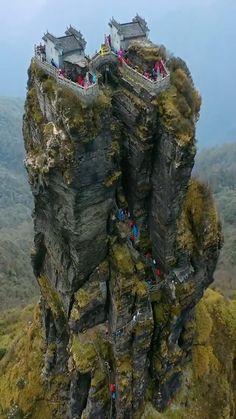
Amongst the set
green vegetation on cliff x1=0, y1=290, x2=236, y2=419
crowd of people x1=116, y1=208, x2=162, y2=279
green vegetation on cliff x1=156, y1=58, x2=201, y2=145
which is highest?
green vegetation on cliff x1=156, y1=58, x2=201, y2=145

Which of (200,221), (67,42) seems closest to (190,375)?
(200,221)

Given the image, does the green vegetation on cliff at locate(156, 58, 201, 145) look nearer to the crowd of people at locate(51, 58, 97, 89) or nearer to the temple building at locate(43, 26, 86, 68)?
the crowd of people at locate(51, 58, 97, 89)

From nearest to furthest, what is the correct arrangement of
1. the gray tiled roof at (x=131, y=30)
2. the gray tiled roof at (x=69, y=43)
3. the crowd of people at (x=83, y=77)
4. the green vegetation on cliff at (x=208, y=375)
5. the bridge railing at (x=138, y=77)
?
1. the crowd of people at (x=83, y=77)
2. the bridge railing at (x=138, y=77)
3. the gray tiled roof at (x=69, y=43)
4. the gray tiled roof at (x=131, y=30)
5. the green vegetation on cliff at (x=208, y=375)

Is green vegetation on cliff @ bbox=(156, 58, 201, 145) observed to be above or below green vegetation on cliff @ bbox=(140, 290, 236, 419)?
above

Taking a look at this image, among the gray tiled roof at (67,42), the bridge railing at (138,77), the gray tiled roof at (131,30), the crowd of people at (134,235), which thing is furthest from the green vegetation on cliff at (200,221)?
the gray tiled roof at (67,42)

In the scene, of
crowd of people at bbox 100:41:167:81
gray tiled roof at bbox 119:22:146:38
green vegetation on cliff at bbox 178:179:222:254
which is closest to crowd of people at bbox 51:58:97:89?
crowd of people at bbox 100:41:167:81

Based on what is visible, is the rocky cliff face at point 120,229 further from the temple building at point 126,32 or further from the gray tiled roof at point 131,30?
the gray tiled roof at point 131,30

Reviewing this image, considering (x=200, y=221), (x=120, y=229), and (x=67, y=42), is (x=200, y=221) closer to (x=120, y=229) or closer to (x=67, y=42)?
(x=120, y=229)

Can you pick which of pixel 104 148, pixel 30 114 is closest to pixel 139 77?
pixel 104 148

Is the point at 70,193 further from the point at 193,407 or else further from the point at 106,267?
the point at 193,407
